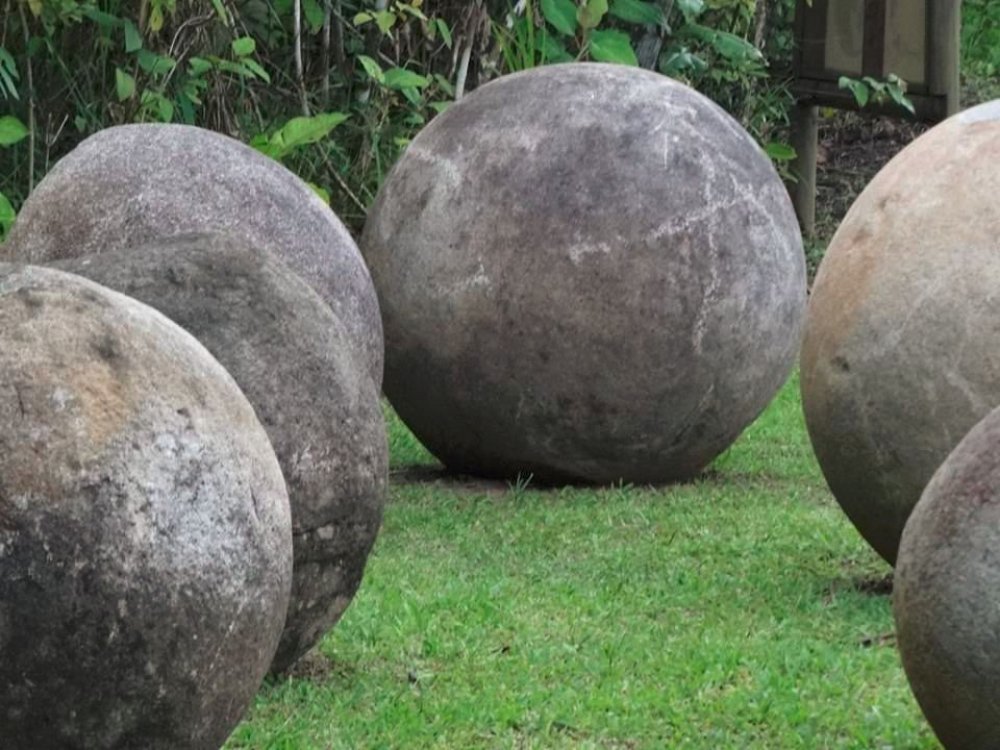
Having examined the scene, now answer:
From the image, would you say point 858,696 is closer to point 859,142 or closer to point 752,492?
point 752,492

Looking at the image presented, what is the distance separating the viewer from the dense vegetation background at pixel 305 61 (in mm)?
10570

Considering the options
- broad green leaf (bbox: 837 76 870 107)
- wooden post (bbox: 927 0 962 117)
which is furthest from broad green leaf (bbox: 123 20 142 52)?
wooden post (bbox: 927 0 962 117)

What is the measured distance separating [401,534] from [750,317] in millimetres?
1675

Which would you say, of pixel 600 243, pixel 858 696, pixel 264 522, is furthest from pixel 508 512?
pixel 264 522

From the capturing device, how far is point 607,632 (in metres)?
6.20

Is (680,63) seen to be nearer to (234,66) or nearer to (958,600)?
(234,66)

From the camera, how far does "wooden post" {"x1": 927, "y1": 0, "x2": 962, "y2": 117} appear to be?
1324 centimetres

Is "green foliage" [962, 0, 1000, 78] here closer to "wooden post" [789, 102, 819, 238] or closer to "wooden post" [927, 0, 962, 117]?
"wooden post" [789, 102, 819, 238]

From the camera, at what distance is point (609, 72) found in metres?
8.68

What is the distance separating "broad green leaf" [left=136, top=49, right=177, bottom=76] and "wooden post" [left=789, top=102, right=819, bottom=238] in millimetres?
4791

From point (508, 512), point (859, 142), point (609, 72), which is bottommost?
point (859, 142)

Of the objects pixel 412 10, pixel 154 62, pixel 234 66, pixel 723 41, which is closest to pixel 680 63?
pixel 723 41

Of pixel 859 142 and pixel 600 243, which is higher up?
pixel 600 243

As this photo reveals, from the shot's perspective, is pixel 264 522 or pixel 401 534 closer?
pixel 264 522
